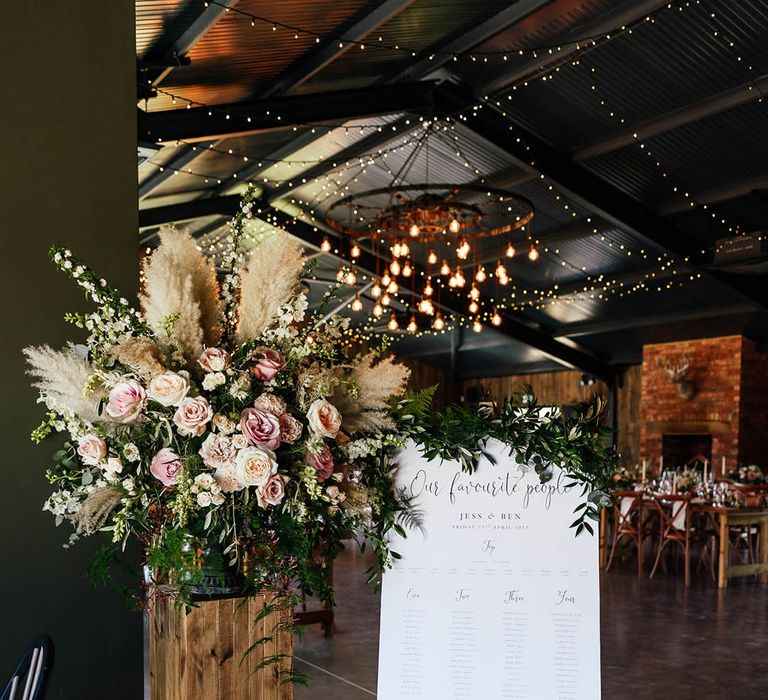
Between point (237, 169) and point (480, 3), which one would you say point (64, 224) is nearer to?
point (480, 3)

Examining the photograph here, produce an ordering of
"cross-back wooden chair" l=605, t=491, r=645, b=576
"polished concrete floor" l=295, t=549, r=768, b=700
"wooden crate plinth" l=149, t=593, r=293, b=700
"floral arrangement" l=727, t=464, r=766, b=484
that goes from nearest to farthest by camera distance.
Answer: "wooden crate plinth" l=149, t=593, r=293, b=700 < "polished concrete floor" l=295, t=549, r=768, b=700 < "cross-back wooden chair" l=605, t=491, r=645, b=576 < "floral arrangement" l=727, t=464, r=766, b=484

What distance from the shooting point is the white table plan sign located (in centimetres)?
231

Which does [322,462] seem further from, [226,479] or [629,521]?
[629,521]

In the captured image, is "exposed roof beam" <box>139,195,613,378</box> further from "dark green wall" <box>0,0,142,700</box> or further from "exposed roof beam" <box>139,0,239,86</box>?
"dark green wall" <box>0,0,142,700</box>

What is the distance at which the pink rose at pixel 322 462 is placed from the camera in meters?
2.06

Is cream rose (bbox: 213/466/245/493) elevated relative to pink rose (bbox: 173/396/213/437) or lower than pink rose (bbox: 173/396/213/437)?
lower

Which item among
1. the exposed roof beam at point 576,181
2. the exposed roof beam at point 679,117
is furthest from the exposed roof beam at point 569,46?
the exposed roof beam at point 679,117

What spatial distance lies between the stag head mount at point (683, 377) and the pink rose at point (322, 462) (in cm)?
1246

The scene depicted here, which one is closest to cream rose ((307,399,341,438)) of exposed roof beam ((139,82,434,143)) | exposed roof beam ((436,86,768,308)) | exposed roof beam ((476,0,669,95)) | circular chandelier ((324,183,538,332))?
exposed roof beam ((139,82,434,143))

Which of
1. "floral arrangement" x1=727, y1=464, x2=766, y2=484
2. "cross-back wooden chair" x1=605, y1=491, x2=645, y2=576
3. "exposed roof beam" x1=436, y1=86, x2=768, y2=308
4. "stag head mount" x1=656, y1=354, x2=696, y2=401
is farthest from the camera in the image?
"stag head mount" x1=656, y1=354, x2=696, y2=401

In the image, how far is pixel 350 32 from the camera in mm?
7570

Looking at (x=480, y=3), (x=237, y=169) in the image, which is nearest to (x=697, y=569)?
(x=480, y=3)

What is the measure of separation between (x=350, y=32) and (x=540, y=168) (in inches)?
138

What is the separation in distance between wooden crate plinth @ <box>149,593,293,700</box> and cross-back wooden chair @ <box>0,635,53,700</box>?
0.27 m
